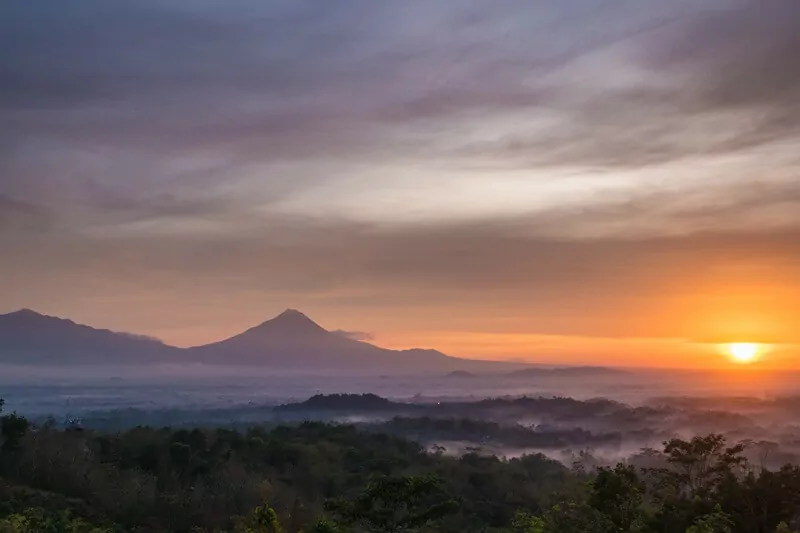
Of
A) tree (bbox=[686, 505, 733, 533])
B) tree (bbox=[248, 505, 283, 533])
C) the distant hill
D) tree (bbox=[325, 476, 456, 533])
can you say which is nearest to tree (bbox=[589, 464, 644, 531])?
tree (bbox=[686, 505, 733, 533])

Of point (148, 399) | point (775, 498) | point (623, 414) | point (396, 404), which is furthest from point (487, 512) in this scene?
point (148, 399)

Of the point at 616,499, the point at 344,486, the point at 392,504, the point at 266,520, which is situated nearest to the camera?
the point at 266,520

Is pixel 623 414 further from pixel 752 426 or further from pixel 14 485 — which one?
pixel 14 485

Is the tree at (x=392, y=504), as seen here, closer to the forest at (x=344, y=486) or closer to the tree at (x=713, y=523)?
the forest at (x=344, y=486)

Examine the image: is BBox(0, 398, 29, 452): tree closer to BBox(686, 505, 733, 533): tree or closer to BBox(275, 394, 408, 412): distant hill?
BBox(686, 505, 733, 533): tree

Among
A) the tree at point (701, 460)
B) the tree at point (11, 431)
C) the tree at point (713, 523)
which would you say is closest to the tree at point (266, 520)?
the tree at point (713, 523)

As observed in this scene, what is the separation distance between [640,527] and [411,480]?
5.96 meters

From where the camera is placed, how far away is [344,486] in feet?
240

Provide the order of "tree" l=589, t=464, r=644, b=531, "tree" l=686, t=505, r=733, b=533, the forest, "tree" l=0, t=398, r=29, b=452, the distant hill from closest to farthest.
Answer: "tree" l=686, t=505, r=733, b=533 → the forest → "tree" l=589, t=464, r=644, b=531 → "tree" l=0, t=398, r=29, b=452 → the distant hill

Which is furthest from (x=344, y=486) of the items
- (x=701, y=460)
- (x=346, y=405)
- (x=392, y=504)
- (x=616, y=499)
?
(x=346, y=405)

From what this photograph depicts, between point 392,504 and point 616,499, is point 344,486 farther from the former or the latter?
point 616,499

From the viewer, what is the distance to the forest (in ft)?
66.8

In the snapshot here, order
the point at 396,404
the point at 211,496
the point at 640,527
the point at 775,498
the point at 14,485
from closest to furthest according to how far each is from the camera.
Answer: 1. the point at 775,498
2. the point at 640,527
3. the point at 14,485
4. the point at 211,496
5. the point at 396,404

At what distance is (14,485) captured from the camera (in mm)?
50688
